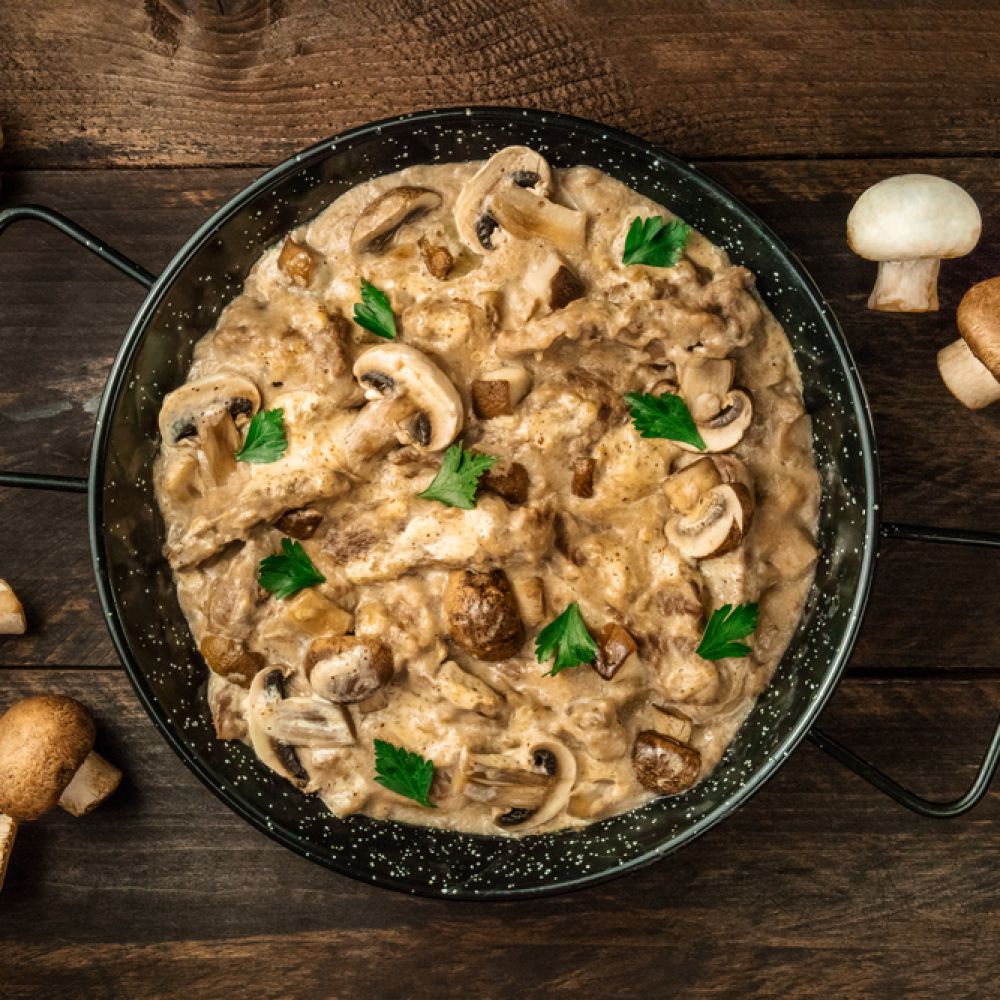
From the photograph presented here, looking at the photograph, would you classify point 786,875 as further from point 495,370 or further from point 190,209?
point 190,209

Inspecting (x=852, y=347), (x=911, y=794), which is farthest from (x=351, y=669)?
(x=852, y=347)

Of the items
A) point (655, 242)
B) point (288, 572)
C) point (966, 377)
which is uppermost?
point (655, 242)

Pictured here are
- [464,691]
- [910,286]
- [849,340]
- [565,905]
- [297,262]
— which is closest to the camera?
[464,691]

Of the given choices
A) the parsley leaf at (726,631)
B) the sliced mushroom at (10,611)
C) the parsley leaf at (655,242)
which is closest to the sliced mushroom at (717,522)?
the parsley leaf at (726,631)

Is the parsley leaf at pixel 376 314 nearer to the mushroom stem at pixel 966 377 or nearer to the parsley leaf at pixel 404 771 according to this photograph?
the parsley leaf at pixel 404 771

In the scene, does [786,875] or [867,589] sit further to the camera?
[786,875]

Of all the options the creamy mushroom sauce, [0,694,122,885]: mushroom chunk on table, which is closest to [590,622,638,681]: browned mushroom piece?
the creamy mushroom sauce

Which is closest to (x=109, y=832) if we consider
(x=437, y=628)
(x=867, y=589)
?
(x=437, y=628)

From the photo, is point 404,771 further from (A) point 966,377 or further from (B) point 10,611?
(A) point 966,377
